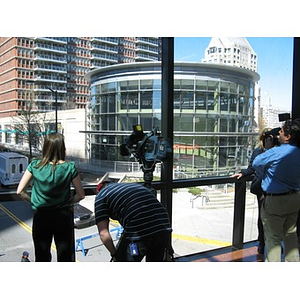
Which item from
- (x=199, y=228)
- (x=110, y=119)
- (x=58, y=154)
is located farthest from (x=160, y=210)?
(x=199, y=228)

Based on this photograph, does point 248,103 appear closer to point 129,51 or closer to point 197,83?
point 197,83

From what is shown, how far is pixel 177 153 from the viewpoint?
2.82 metres

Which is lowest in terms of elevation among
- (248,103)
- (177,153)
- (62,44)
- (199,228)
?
(199,228)

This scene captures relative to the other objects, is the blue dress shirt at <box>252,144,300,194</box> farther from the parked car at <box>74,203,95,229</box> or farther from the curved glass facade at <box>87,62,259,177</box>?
the parked car at <box>74,203,95,229</box>

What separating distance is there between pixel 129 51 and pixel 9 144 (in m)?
1.33

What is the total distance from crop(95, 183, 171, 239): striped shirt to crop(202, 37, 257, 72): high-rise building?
6.26 ft

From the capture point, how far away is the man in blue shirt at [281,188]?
211 centimetres

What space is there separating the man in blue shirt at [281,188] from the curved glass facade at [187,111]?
759 mm

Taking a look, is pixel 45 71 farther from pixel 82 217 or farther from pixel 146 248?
pixel 146 248

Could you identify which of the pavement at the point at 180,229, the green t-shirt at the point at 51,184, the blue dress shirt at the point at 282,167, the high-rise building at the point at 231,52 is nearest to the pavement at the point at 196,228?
the pavement at the point at 180,229

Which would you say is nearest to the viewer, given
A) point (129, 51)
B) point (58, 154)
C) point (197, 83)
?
point (58, 154)

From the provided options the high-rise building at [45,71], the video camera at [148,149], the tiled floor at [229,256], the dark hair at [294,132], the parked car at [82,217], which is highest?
the high-rise building at [45,71]

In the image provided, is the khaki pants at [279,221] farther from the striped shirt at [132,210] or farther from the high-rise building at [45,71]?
the high-rise building at [45,71]
